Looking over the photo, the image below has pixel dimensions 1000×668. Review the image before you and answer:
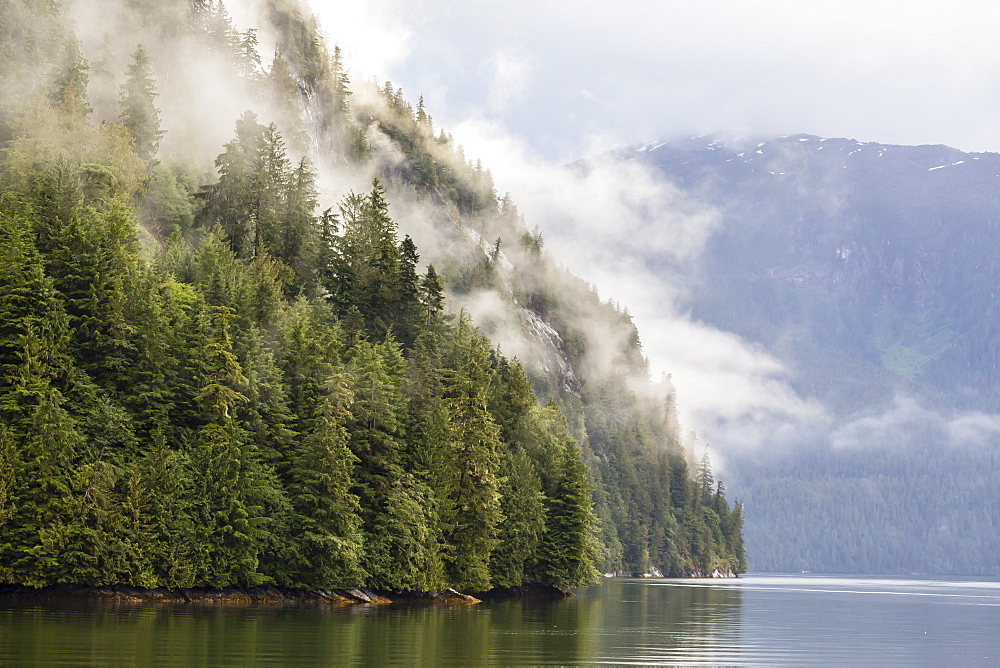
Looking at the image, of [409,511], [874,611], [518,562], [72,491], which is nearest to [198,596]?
[72,491]

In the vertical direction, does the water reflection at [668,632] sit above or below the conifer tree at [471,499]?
below

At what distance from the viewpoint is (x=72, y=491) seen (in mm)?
74188

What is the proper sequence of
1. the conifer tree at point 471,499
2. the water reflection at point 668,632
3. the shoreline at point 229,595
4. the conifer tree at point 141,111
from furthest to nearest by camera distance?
1. the conifer tree at point 141,111
2. the conifer tree at point 471,499
3. the shoreline at point 229,595
4. the water reflection at point 668,632

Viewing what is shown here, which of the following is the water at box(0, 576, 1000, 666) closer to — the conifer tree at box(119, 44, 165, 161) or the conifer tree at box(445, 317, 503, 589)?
the conifer tree at box(445, 317, 503, 589)

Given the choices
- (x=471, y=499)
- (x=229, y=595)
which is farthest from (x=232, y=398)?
(x=471, y=499)

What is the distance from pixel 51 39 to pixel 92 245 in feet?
Answer: 236

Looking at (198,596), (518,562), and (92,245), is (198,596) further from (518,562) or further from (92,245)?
(518,562)

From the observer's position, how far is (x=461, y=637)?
5834 cm

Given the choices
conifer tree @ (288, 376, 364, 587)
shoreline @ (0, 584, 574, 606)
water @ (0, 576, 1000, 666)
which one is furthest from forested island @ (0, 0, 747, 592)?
water @ (0, 576, 1000, 666)

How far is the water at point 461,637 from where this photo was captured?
44562 millimetres

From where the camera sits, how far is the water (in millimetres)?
44562

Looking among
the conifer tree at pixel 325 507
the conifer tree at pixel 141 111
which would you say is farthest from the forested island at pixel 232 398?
the conifer tree at pixel 141 111

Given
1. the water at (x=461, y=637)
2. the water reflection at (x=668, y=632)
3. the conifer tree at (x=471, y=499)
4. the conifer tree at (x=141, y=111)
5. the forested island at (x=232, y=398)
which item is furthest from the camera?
the conifer tree at (x=141, y=111)

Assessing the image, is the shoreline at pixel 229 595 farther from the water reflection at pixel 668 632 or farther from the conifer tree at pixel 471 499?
the water reflection at pixel 668 632
